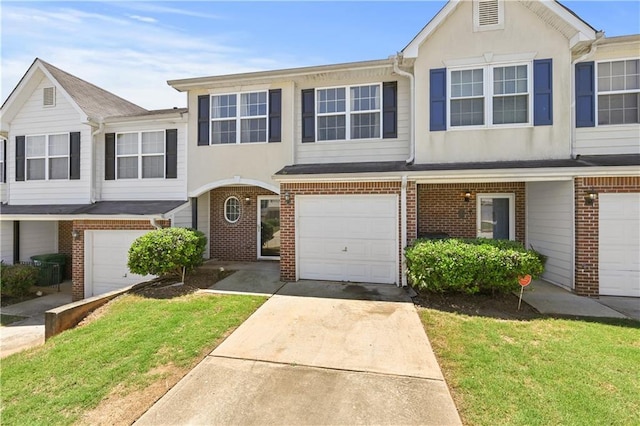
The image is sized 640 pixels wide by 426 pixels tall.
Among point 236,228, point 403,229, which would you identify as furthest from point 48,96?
point 403,229

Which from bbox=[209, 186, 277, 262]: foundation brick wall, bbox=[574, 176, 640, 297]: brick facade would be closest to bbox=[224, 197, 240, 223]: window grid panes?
bbox=[209, 186, 277, 262]: foundation brick wall

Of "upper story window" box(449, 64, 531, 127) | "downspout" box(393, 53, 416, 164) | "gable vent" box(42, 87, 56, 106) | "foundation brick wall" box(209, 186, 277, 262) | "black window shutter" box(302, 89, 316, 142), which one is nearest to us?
"upper story window" box(449, 64, 531, 127)

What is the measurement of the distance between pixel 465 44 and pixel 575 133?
388 cm

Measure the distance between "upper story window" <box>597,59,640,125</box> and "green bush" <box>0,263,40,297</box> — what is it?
18453 mm

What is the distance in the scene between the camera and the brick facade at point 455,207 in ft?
33.1

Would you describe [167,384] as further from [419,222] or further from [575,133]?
[575,133]

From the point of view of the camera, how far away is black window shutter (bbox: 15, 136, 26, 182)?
A: 1202 centimetres

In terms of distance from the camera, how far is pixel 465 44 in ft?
28.7

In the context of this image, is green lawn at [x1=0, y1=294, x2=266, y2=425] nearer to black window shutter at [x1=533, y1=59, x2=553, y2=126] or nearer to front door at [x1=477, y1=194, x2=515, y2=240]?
front door at [x1=477, y1=194, x2=515, y2=240]

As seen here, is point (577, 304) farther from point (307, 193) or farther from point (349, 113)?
point (349, 113)

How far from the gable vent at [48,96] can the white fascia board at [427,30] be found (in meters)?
12.9

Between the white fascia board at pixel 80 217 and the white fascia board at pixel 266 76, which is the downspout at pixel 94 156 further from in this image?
the white fascia board at pixel 266 76

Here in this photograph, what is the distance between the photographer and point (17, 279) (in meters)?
10.4

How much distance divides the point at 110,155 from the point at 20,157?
3.88m
